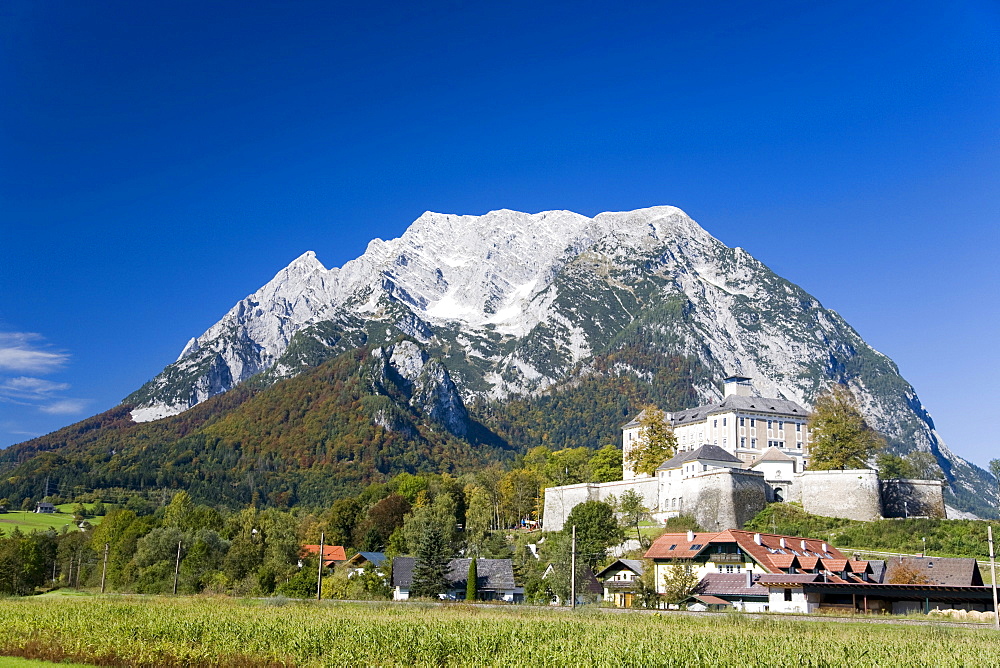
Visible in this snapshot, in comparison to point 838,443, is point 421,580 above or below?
below

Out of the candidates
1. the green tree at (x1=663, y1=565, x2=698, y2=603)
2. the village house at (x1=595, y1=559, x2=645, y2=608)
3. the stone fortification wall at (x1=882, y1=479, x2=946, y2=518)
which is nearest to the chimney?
the stone fortification wall at (x1=882, y1=479, x2=946, y2=518)

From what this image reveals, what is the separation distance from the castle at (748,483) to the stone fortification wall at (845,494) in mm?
99

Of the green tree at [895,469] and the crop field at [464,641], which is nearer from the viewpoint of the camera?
the crop field at [464,641]

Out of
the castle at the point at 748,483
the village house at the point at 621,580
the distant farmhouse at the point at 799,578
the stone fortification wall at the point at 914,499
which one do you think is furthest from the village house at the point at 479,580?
the stone fortification wall at the point at 914,499

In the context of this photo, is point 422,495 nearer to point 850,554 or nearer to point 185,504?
point 185,504

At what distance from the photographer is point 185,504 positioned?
144 meters

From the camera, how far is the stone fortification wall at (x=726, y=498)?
3536 inches

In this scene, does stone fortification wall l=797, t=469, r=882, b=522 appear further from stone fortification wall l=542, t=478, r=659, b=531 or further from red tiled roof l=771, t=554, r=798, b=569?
red tiled roof l=771, t=554, r=798, b=569

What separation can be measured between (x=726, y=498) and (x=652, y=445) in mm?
22195

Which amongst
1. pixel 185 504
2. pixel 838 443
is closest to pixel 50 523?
pixel 185 504

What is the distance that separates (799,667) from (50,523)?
510ft

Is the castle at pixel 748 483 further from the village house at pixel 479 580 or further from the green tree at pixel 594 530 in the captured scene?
the village house at pixel 479 580

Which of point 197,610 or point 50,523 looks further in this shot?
point 50,523

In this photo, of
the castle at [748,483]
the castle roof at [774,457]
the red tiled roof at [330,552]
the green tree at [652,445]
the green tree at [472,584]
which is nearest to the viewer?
the green tree at [472,584]
